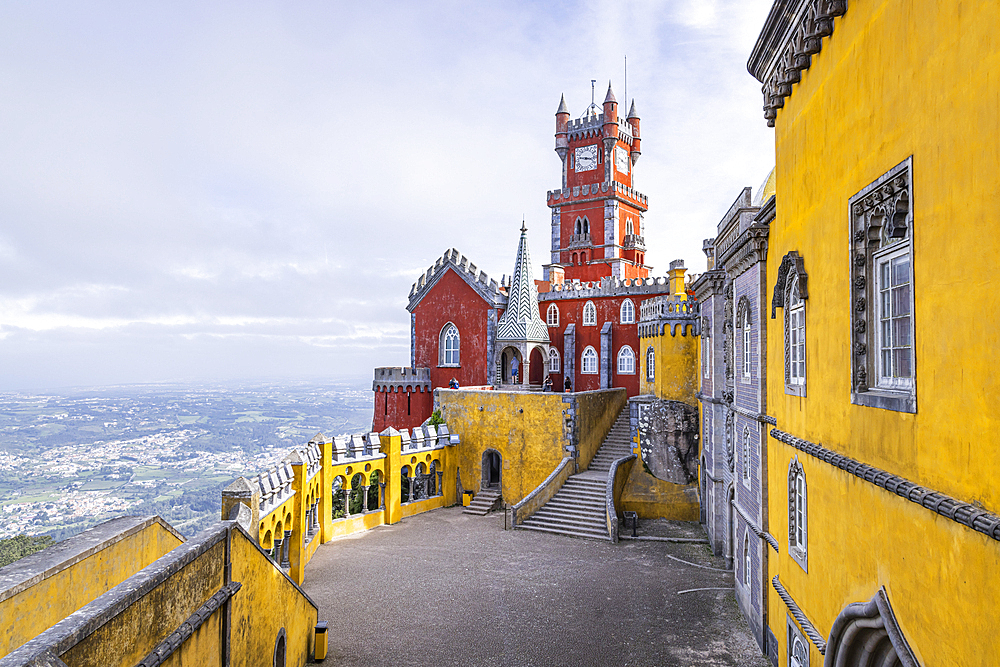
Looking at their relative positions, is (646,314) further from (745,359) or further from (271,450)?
(271,450)

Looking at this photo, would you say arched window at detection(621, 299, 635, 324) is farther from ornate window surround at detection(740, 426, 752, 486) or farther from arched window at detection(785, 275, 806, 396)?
arched window at detection(785, 275, 806, 396)

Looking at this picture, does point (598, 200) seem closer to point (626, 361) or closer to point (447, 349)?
point (626, 361)

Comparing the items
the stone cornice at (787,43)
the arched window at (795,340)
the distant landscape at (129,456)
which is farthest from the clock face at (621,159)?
the arched window at (795,340)

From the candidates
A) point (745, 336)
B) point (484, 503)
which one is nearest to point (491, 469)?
point (484, 503)

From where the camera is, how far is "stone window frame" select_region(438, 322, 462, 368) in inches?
1248

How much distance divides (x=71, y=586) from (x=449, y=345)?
25223 millimetres

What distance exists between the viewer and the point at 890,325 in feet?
18.7

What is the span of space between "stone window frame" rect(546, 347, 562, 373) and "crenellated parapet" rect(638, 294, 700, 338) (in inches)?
380

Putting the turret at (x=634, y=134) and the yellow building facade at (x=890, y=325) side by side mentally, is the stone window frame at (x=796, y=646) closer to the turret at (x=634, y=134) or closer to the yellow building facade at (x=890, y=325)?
the yellow building facade at (x=890, y=325)

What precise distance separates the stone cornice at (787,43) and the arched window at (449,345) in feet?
76.2

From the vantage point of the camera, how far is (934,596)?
453 cm

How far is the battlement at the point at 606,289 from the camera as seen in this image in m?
30.1

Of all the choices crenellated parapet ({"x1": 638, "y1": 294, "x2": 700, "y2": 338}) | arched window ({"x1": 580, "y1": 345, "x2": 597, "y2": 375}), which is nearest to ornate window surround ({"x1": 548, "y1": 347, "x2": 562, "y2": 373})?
arched window ({"x1": 580, "y1": 345, "x2": 597, "y2": 375})

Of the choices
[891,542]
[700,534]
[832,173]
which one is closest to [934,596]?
[891,542]
